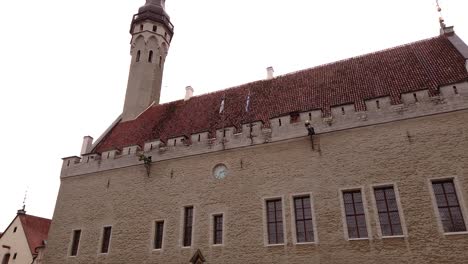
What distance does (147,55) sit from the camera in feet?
84.6

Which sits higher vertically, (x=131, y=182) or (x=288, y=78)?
(x=288, y=78)

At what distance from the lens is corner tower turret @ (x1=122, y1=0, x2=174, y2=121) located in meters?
24.1

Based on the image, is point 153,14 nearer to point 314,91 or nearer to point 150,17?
point 150,17

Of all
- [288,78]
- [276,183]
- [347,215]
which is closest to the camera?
[347,215]

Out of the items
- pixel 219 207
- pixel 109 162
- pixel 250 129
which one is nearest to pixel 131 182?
pixel 109 162

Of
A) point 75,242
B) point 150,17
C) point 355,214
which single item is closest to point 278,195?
point 355,214

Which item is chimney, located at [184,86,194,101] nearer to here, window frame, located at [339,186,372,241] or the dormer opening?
the dormer opening

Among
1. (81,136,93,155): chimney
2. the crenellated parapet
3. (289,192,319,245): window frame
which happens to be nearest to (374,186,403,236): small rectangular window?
(289,192,319,245): window frame

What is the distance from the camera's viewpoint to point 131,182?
1755cm

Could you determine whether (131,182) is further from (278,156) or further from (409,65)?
(409,65)

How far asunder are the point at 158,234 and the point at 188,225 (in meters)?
1.52

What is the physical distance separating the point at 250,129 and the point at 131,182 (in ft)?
21.6

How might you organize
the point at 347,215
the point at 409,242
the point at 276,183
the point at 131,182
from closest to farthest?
the point at 409,242 < the point at 347,215 < the point at 276,183 < the point at 131,182

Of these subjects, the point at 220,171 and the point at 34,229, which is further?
the point at 34,229
